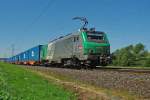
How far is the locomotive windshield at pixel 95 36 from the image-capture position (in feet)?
105

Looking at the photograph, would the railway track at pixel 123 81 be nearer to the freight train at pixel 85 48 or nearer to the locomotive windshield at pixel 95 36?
the freight train at pixel 85 48

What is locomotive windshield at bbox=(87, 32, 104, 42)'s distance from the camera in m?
32.0

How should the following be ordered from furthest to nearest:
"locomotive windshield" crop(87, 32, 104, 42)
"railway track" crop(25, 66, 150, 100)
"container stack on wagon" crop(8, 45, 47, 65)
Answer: "container stack on wagon" crop(8, 45, 47, 65) → "locomotive windshield" crop(87, 32, 104, 42) → "railway track" crop(25, 66, 150, 100)

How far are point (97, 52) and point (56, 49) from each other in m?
9.77

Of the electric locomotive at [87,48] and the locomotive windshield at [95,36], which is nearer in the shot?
the electric locomotive at [87,48]

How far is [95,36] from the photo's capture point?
32.7m

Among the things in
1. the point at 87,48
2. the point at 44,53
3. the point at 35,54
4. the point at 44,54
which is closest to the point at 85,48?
the point at 87,48

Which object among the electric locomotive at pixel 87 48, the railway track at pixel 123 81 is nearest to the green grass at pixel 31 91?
the railway track at pixel 123 81

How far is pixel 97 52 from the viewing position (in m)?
31.4

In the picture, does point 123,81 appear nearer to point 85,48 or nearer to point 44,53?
point 85,48

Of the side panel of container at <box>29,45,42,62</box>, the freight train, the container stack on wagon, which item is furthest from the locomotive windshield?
the side panel of container at <box>29,45,42,62</box>

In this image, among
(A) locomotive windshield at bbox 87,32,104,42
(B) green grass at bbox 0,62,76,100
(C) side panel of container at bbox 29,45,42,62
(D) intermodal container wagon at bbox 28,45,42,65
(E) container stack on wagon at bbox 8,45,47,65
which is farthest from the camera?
(C) side panel of container at bbox 29,45,42,62

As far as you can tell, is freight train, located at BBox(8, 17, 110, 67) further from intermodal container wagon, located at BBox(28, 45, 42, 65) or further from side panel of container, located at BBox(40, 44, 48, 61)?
intermodal container wagon, located at BBox(28, 45, 42, 65)

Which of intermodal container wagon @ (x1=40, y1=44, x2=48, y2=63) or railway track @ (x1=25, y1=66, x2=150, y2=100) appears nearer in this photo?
railway track @ (x1=25, y1=66, x2=150, y2=100)
